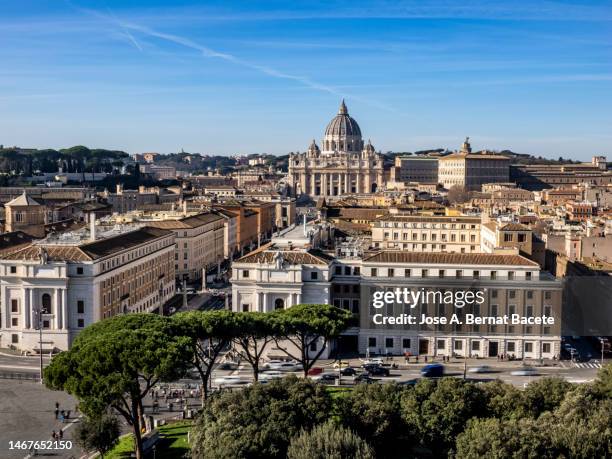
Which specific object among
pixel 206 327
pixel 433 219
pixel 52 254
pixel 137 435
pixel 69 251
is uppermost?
pixel 433 219

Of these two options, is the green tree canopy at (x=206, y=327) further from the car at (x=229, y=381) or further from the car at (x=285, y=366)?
the car at (x=285, y=366)

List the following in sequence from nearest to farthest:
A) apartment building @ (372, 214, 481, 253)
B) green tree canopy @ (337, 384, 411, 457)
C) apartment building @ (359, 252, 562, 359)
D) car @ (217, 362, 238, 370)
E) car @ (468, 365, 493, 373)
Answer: green tree canopy @ (337, 384, 411, 457) < car @ (468, 365, 493, 373) < car @ (217, 362, 238, 370) < apartment building @ (359, 252, 562, 359) < apartment building @ (372, 214, 481, 253)

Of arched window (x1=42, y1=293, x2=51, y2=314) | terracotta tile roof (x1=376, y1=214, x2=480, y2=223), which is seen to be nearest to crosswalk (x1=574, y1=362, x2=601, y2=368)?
terracotta tile roof (x1=376, y1=214, x2=480, y2=223)

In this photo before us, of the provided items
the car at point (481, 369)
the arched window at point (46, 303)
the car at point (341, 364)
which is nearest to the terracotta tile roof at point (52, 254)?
the arched window at point (46, 303)

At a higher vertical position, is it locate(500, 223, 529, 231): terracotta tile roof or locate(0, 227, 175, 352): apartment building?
locate(500, 223, 529, 231): terracotta tile roof

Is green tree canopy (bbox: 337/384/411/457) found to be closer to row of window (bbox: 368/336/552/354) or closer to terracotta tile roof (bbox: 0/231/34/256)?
row of window (bbox: 368/336/552/354)

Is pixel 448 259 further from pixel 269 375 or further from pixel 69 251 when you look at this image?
pixel 69 251

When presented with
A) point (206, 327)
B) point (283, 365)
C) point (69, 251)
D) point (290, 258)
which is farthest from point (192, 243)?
point (206, 327)
